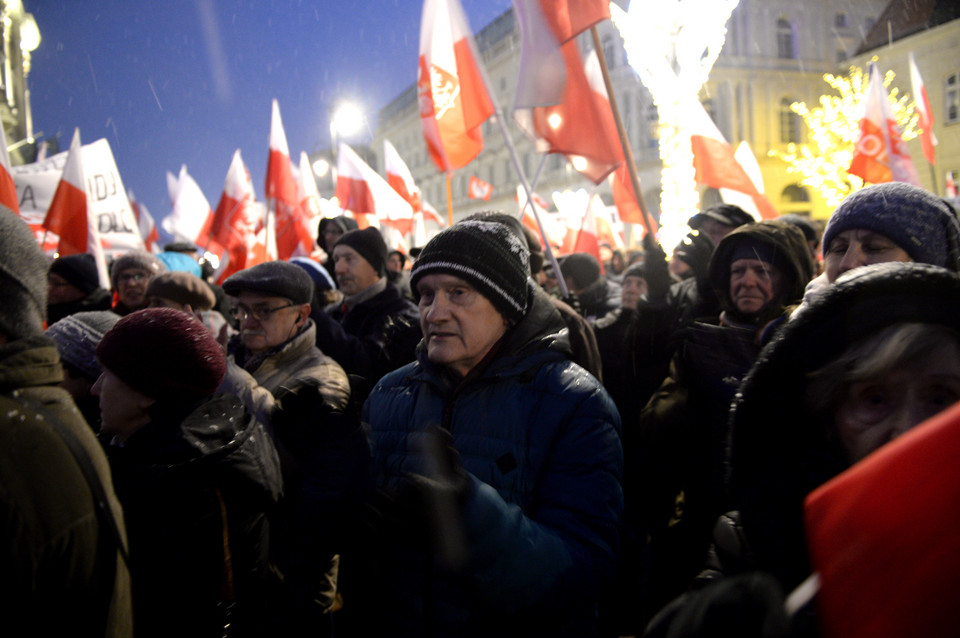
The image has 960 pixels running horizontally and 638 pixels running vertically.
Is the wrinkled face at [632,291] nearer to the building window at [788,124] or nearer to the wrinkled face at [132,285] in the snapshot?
the wrinkled face at [132,285]

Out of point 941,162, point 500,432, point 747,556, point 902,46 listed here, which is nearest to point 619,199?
point 500,432

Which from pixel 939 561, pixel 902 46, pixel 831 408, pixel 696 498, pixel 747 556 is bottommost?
pixel 696 498

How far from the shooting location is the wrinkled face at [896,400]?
112cm

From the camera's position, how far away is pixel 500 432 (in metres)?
1.75

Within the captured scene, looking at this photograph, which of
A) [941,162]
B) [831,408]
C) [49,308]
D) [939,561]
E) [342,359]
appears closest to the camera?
[939,561]

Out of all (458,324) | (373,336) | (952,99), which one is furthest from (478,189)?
(952,99)

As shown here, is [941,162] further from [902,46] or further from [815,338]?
[815,338]

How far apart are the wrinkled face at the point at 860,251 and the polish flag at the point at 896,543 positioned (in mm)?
1671

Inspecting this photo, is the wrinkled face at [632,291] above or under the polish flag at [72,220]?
under

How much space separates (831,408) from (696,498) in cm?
168

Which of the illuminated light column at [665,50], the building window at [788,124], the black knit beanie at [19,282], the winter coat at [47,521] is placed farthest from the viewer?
the building window at [788,124]

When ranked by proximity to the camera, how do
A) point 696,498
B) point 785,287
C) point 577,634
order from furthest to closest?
1. point 696,498
2. point 785,287
3. point 577,634

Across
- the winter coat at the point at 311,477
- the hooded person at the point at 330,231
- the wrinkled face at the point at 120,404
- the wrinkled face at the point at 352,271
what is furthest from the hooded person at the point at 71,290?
the wrinkled face at the point at 120,404

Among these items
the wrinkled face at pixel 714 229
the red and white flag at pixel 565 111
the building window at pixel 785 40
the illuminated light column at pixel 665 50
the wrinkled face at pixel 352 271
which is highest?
the building window at pixel 785 40
